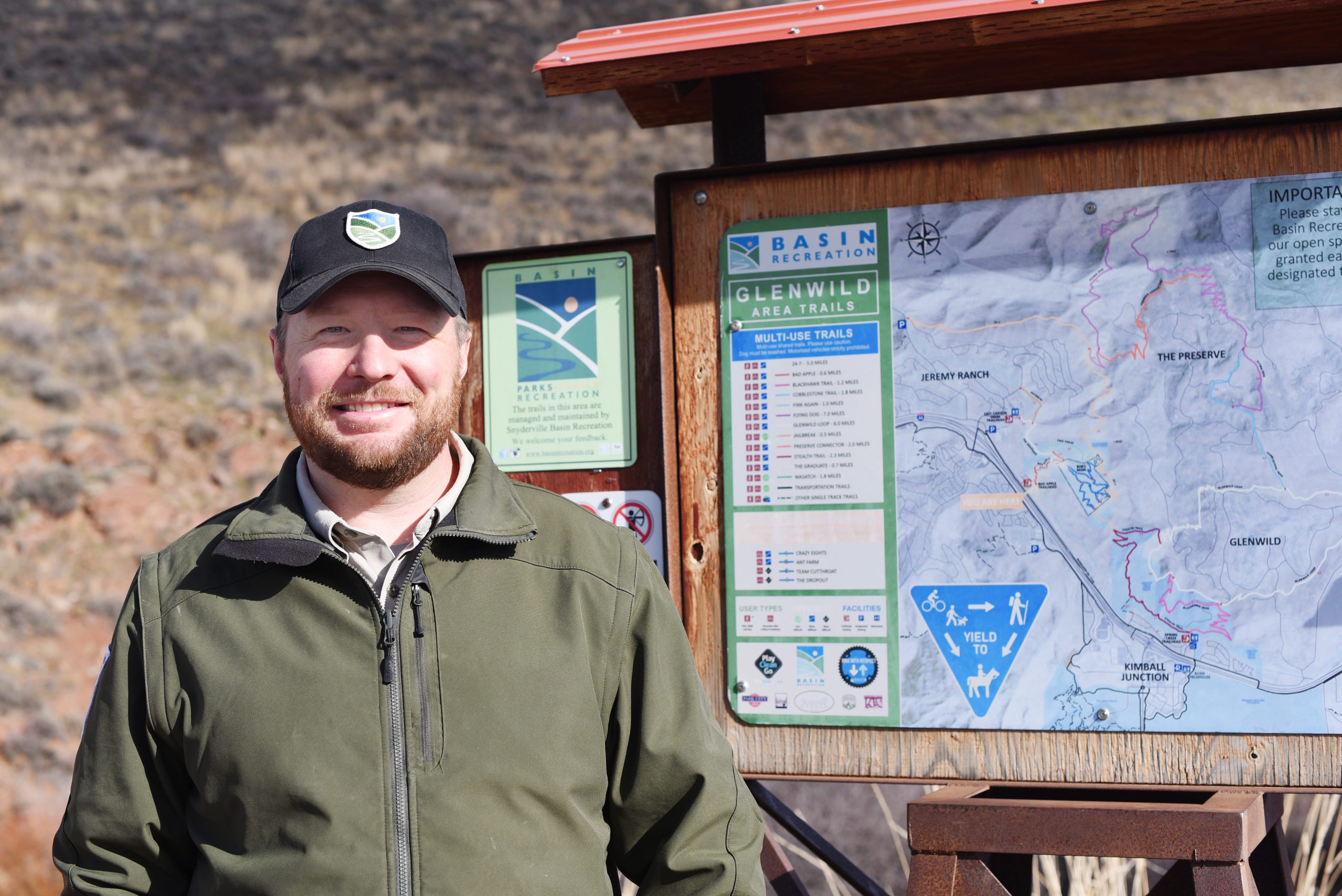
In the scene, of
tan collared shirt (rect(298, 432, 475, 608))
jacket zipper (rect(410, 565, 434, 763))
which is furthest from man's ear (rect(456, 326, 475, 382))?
jacket zipper (rect(410, 565, 434, 763))

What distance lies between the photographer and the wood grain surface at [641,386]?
2525 millimetres

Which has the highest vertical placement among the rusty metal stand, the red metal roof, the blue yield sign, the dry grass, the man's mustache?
the red metal roof

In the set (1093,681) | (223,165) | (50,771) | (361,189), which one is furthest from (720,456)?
(223,165)

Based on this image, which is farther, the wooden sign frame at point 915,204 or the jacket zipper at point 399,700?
the wooden sign frame at point 915,204

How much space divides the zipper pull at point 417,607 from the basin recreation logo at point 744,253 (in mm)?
1174

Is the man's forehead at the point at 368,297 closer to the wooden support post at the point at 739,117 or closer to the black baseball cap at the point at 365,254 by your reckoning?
the black baseball cap at the point at 365,254

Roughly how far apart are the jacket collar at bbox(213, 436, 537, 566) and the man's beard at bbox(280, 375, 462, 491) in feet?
0.27

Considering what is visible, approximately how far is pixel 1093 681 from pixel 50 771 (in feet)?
25.4

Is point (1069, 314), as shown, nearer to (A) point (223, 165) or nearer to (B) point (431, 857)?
(B) point (431, 857)

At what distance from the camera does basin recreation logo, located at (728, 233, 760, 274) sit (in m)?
2.50

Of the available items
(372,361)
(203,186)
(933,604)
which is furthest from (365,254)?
(203,186)

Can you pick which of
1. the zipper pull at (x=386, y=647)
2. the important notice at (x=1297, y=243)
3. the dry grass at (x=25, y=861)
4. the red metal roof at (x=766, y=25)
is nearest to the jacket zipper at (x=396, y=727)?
the zipper pull at (x=386, y=647)

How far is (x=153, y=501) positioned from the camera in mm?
9258

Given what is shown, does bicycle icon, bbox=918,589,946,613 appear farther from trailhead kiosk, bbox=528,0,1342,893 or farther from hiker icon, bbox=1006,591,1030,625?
hiker icon, bbox=1006,591,1030,625
